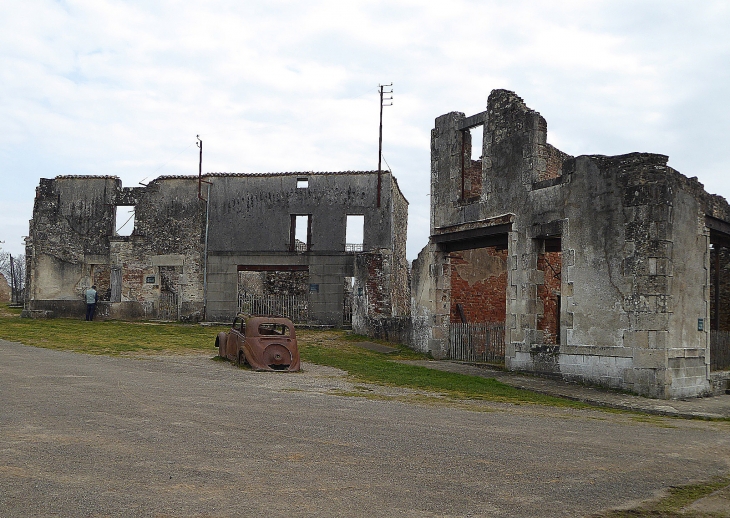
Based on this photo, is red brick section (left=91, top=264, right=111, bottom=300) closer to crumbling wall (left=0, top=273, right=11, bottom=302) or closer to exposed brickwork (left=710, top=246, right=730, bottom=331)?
crumbling wall (left=0, top=273, right=11, bottom=302)

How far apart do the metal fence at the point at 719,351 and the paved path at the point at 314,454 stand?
5.76 m

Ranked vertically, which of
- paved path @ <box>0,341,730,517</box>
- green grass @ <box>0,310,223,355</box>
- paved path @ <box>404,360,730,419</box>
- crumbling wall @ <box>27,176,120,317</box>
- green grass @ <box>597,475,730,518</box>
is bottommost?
paved path @ <box>404,360,730,419</box>

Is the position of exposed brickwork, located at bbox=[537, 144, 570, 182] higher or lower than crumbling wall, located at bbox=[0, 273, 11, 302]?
higher

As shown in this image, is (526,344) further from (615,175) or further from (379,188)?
(379,188)

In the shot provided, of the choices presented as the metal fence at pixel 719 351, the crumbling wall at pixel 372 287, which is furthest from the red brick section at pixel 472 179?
the metal fence at pixel 719 351

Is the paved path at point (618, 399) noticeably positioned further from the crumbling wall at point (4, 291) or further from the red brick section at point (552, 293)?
the crumbling wall at point (4, 291)

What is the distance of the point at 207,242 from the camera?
2850cm

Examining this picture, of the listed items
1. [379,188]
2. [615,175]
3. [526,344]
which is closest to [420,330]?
[526,344]

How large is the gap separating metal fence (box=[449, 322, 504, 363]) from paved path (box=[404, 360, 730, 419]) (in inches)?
85.8

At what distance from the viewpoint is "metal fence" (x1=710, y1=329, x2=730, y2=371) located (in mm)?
15344

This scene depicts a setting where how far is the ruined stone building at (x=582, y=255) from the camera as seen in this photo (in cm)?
1266

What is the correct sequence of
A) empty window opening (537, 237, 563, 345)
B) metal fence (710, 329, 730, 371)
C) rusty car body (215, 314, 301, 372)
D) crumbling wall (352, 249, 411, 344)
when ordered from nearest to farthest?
rusty car body (215, 314, 301, 372) < metal fence (710, 329, 730, 371) < empty window opening (537, 237, 563, 345) < crumbling wall (352, 249, 411, 344)

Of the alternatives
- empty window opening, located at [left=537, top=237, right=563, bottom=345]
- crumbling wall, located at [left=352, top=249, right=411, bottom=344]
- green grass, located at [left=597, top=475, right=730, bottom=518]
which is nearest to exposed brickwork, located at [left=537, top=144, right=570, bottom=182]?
empty window opening, located at [left=537, top=237, right=563, bottom=345]

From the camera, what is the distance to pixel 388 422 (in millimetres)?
8188
